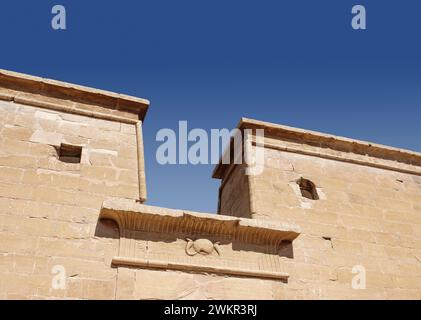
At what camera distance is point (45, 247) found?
15.4 ft

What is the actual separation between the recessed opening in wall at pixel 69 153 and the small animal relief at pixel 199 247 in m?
1.94

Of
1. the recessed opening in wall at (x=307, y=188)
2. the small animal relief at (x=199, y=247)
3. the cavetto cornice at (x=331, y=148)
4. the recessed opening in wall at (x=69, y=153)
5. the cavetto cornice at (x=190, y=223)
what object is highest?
the cavetto cornice at (x=331, y=148)

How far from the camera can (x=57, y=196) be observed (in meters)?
5.16

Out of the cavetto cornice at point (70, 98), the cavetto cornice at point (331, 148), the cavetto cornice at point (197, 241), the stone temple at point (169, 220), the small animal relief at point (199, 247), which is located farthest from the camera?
the cavetto cornice at point (331, 148)

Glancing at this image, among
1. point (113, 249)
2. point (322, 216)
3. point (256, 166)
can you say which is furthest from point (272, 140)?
point (113, 249)

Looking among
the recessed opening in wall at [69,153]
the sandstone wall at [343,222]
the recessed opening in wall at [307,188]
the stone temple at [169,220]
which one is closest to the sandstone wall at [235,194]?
the stone temple at [169,220]

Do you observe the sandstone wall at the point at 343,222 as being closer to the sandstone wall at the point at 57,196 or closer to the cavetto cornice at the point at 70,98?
the sandstone wall at the point at 57,196

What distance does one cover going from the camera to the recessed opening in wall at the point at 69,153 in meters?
5.73

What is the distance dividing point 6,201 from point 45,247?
0.76m

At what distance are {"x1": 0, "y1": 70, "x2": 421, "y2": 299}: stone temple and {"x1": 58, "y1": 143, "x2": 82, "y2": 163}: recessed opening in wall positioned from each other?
0.05ft

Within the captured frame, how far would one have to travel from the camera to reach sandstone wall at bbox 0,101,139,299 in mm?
4527

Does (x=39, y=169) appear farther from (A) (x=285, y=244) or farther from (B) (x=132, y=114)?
(A) (x=285, y=244)

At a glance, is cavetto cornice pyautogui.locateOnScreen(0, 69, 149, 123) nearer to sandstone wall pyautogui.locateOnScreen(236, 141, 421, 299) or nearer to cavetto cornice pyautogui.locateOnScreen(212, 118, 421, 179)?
cavetto cornice pyautogui.locateOnScreen(212, 118, 421, 179)

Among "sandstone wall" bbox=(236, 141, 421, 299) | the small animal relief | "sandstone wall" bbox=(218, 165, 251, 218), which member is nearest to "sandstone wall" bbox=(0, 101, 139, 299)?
the small animal relief
